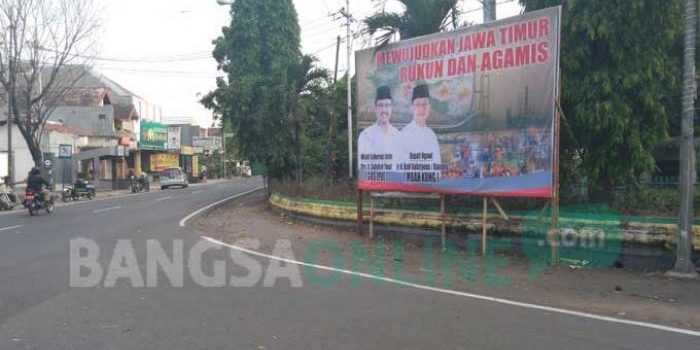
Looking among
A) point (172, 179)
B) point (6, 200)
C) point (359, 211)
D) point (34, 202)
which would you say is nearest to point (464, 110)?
point (359, 211)

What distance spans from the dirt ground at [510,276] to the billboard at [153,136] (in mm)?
46831

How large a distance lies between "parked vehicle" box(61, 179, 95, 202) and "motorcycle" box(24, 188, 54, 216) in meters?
10.5

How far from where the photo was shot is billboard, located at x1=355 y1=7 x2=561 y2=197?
411 inches

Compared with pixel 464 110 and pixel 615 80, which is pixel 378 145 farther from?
pixel 615 80

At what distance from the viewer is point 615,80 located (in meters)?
10.9

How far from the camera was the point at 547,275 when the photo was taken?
9688mm

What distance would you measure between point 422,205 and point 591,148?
3.67m

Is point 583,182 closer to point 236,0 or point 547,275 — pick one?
point 547,275

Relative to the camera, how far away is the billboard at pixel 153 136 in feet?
192

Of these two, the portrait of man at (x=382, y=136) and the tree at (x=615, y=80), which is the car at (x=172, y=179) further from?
the tree at (x=615, y=80)

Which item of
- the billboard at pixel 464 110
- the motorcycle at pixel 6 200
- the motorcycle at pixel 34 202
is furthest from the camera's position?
the motorcycle at pixel 6 200

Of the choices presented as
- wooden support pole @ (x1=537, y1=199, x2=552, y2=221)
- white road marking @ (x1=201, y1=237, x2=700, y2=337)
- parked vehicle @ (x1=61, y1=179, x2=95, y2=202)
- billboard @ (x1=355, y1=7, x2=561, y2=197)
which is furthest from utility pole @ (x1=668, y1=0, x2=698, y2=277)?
parked vehicle @ (x1=61, y1=179, x2=95, y2=202)

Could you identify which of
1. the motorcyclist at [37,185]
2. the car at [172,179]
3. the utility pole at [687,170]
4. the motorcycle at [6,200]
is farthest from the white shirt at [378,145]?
the car at [172,179]

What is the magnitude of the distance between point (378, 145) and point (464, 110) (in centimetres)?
237
